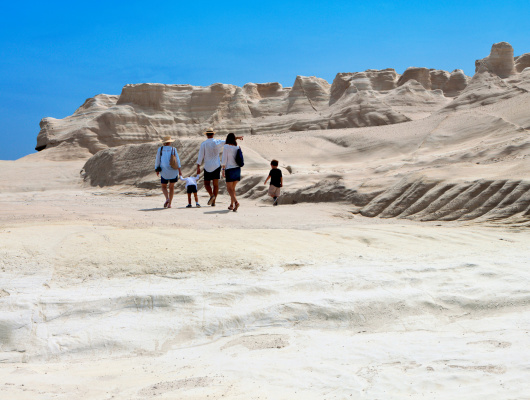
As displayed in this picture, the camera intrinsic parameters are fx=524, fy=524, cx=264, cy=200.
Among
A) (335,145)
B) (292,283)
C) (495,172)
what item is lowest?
(292,283)

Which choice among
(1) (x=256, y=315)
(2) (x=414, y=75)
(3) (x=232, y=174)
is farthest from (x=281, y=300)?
(2) (x=414, y=75)

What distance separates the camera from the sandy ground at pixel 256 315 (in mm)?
2727

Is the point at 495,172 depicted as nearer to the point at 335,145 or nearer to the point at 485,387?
the point at 485,387

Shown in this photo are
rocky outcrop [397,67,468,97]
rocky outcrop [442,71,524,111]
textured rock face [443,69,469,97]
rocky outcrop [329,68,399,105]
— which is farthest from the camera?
textured rock face [443,69,469,97]

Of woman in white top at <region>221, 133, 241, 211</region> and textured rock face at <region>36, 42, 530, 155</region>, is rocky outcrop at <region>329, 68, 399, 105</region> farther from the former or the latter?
woman in white top at <region>221, 133, 241, 211</region>

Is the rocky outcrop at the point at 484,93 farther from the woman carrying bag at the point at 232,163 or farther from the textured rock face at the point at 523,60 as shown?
the textured rock face at the point at 523,60

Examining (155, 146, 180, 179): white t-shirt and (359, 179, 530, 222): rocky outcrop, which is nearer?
(359, 179, 530, 222): rocky outcrop

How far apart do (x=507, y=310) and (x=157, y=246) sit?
291 cm

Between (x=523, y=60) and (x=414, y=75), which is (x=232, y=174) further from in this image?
(x=523, y=60)

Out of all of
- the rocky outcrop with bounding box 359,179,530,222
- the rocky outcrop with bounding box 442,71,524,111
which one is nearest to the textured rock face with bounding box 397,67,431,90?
the rocky outcrop with bounding box 442,71,524,111

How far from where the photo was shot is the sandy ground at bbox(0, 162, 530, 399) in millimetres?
2727

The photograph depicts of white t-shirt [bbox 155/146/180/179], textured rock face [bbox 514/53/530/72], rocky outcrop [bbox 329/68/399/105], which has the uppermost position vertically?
textured rock face [bbox 514/53/530/72]

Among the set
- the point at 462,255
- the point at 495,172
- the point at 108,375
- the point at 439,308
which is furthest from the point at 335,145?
the point at 108,375

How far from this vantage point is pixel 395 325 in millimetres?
3705
